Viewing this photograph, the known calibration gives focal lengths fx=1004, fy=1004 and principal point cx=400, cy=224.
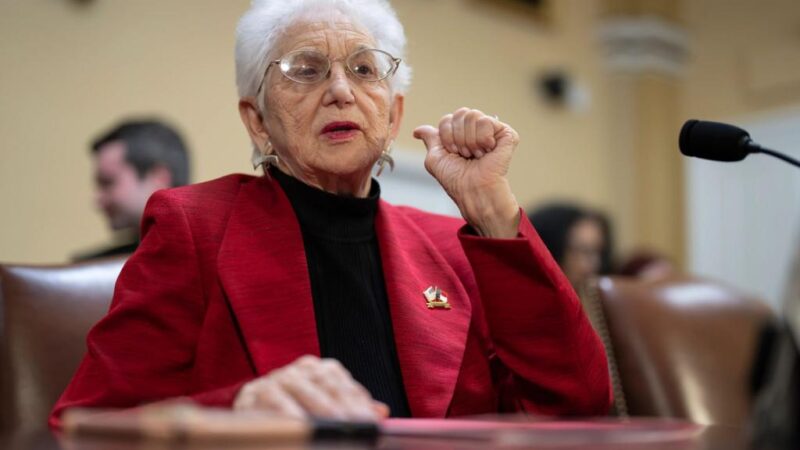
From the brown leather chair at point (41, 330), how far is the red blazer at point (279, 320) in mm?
316

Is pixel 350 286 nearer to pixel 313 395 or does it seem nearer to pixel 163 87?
pixel 313 395

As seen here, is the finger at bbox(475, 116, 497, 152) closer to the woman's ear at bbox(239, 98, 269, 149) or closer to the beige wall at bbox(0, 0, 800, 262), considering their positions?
the woman's ear at bbox(239, 98, 269, 149)

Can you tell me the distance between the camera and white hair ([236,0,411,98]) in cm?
180

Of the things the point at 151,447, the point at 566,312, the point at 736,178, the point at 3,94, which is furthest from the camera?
the point at 736,178

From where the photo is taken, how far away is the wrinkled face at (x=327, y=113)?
1.76 meters

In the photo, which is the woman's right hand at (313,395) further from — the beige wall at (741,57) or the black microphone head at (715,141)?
the beige wall at (741,57)

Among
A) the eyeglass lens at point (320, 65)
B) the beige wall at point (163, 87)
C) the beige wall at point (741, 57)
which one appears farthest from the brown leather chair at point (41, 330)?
the beige wall at point (741, 57)

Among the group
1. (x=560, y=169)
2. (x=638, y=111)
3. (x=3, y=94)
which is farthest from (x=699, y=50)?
(x=3, y=94)

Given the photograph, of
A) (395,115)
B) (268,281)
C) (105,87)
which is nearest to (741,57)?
(105,87)

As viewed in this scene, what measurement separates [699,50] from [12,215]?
489 centimetres

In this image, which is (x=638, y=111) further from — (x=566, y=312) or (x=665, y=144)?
(x=566, y=312)

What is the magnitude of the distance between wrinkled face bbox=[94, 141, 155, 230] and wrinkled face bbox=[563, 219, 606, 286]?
→ 1.70 meters

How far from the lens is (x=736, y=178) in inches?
260

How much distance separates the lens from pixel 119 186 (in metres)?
3.38
